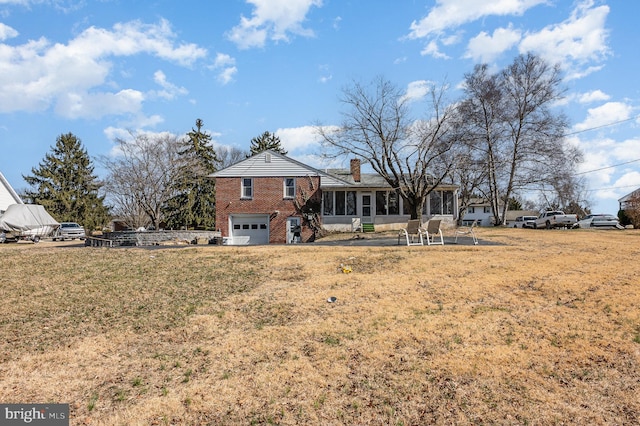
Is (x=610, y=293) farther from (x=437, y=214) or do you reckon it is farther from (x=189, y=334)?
(x=437, y=214)

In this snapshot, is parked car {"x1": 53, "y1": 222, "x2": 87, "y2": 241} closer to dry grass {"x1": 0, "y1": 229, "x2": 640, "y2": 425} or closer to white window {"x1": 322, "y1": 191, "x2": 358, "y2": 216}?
white window {"x1": 322, "y1": 191, "x2": 358, "y2": 216}

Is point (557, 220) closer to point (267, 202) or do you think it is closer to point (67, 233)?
point (267, 202)

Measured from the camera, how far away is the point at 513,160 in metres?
34.2

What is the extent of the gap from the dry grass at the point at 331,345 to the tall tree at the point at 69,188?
136 ft

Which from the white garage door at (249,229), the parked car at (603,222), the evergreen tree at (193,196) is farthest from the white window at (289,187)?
the parked car at (603,222)

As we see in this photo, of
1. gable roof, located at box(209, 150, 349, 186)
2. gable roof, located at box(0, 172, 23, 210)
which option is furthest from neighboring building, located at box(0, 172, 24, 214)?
gable roof, located at box(209, 150, 349, 186)

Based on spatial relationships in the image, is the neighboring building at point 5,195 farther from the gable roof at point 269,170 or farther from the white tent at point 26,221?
the gable roof at point 269,170

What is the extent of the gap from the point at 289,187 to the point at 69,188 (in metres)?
30.5

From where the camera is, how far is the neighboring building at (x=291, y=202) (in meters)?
29.6

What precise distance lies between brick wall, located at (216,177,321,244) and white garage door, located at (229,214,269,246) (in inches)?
17.2

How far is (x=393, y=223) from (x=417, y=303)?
22.4 meters

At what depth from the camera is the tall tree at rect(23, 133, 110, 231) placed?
45938 mm

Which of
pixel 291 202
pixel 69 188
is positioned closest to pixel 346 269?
pixel 291 202

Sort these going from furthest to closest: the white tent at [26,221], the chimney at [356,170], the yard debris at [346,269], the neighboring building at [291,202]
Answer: the chimney at [356,170]
the neighboring building at [291,202]
the white tent at [26,221]
the yard debris at [346,269]
